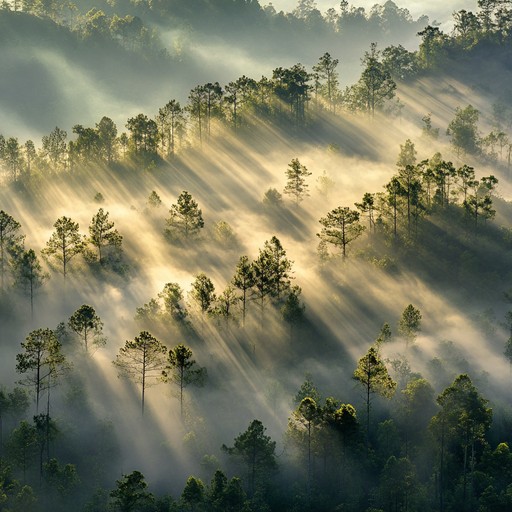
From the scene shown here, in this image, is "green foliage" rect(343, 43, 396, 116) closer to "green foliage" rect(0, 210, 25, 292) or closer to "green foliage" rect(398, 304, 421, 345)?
"green foliage" rect(398, 304, 421, 345)

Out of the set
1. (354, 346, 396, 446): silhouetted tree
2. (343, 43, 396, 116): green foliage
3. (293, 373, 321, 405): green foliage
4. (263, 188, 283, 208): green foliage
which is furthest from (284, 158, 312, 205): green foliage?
(354, 346, 396, 446): silhouetted tree

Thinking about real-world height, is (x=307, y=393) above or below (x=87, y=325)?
below

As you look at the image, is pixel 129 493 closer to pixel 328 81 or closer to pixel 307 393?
pixel 307 393

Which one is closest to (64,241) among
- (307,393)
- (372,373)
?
(307,393)

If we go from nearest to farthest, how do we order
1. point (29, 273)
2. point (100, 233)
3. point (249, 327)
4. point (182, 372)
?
point (182, 372)
point (249, 327)
point (29, 273)
point (100, 233)

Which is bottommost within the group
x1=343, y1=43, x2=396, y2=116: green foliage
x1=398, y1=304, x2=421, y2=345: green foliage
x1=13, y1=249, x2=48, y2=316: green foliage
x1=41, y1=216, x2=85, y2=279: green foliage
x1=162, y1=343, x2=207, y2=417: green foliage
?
x1=162, y1=343, x2=207, y2=417: green foliage

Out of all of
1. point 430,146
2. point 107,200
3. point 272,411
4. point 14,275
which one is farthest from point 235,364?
point 430,146

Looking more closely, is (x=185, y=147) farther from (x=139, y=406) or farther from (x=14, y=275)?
(x=139, y=406)

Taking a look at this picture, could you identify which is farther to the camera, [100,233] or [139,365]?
[100,233]

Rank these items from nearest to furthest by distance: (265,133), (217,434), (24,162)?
(217,434) < (24,162) < (265,133)
